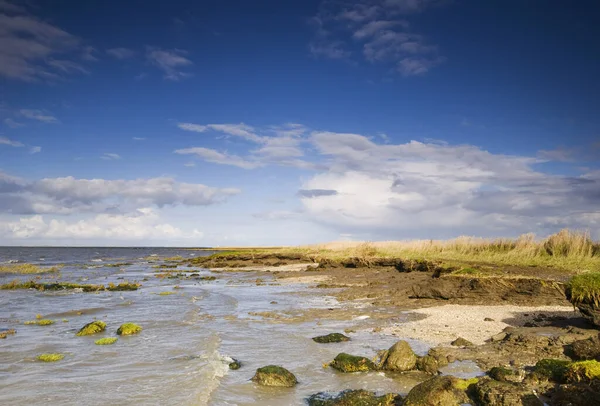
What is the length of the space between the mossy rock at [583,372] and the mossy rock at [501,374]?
985mm

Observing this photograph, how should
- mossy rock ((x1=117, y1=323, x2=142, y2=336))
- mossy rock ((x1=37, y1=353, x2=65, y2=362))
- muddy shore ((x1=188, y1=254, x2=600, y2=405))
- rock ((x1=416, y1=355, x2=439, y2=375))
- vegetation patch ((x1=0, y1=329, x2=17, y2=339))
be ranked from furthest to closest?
mossy rock ((x1=117, y1=323, x2=142, y2=336)), vegetation patch ((x1=0, y1=329, x2=17, y2=339)), mossy rock ((x1=37, y1=353, x2=65, y2=362)), rock ((x1=416, y1=355, x2=439, y2=375)), muddy shore ((x1=188, y1=254, x2=600, y2=405))

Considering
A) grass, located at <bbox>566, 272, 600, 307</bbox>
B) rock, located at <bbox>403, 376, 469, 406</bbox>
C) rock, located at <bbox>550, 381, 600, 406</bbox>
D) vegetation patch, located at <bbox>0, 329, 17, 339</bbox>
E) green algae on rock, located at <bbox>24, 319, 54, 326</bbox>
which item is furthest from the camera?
green algae on rock, located at <bbox>24, 319, 54, 326</bbox>

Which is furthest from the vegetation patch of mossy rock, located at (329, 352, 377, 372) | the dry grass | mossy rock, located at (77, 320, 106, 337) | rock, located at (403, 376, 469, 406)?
the dry grass

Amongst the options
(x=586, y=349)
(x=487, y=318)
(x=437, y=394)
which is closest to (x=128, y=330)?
(x=437, y=394)

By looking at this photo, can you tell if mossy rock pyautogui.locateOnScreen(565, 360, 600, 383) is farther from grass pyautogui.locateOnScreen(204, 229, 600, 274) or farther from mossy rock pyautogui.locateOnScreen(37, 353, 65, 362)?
grass pyautogui.locateOnScreen(204, 229, 600, 274)


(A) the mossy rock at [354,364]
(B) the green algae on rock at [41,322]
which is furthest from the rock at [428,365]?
(B) the green algae on rock at [41,322]

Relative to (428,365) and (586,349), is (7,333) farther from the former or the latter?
(586,349)

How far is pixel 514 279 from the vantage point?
19.5 metres

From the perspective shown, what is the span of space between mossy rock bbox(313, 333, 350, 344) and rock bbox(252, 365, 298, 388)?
358cm

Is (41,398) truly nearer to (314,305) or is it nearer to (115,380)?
(115,380)

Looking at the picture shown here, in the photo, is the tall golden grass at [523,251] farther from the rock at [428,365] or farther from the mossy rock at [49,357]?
the mossy rock at [49,357]

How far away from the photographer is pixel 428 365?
963cm

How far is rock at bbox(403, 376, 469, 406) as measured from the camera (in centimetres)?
719

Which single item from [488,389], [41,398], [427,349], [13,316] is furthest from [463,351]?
[13,316]
